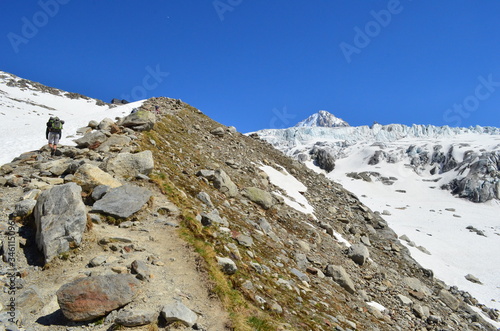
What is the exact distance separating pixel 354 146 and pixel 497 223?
118908mm

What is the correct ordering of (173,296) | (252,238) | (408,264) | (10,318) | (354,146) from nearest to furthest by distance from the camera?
(10,318) < (173,296) < (252,238) < (408,264) < (354,146)

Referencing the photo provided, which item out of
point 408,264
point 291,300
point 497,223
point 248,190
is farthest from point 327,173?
point 291,300

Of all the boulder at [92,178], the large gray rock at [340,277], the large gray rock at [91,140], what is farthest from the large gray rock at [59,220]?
the large gray rock at [340,277]

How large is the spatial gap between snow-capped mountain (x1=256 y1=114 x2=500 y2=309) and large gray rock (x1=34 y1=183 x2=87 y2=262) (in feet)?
119

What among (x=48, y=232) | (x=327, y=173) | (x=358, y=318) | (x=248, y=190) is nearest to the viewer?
(x=48, y=232)

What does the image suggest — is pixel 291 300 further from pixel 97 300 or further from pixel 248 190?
pixel 248 190

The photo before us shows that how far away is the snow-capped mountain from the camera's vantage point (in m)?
37.7

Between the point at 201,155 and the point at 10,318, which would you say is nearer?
the point at 10,318

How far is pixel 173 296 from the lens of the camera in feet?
21.8

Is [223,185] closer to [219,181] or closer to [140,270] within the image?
[219,181]

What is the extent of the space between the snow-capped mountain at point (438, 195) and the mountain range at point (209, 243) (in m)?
0.99

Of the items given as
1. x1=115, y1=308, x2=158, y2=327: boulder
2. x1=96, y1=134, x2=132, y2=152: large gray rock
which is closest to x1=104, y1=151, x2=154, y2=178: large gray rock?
x1=96, y1=134, x2=132, y2=152: large gray rock

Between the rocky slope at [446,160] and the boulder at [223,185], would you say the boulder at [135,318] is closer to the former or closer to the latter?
the boulder at [223,185]

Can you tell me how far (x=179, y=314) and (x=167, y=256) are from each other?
251 cm
